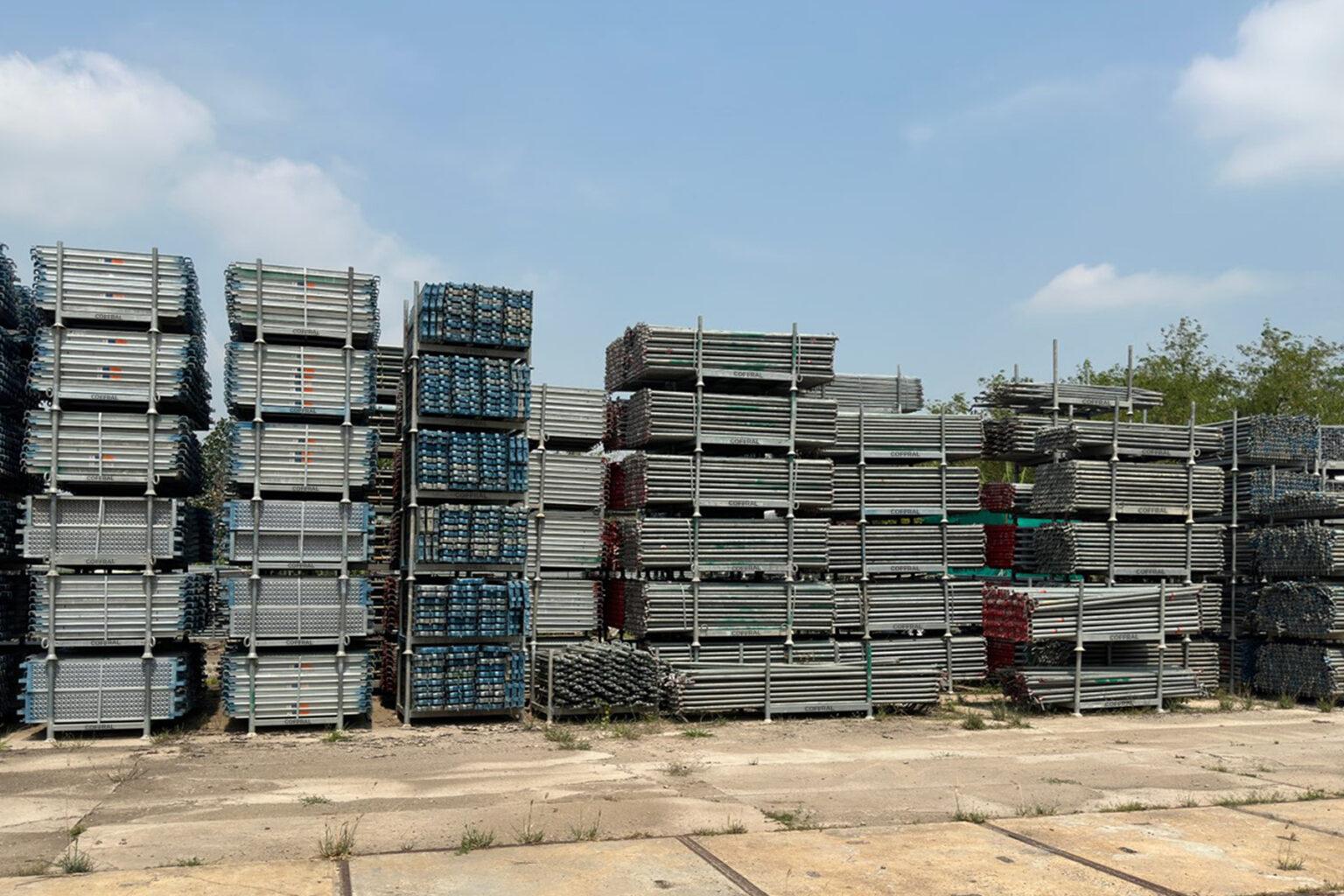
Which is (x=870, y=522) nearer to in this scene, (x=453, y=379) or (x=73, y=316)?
(x=453, y=379)

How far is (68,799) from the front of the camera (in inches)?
479

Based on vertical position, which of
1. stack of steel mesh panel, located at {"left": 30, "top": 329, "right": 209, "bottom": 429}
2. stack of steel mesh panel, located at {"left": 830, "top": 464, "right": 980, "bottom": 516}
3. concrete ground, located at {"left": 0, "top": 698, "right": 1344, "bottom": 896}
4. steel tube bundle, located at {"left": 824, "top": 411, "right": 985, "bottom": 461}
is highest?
stack of steel mesh panel, located at {"left": 30, "top": 329, "right": 209, "bottom": 429}

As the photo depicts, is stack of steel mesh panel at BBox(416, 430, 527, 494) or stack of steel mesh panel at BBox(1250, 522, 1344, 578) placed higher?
stack of steel mesh panel at BBox(416, 430, 527, 494)

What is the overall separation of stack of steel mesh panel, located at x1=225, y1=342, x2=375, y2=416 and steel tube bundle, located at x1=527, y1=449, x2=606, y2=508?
3.26 metres

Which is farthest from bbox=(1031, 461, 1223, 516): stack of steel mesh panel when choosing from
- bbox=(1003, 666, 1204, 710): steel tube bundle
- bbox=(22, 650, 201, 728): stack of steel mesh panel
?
bbox=(22, 650, 201, 728): stack of steel mesh panel

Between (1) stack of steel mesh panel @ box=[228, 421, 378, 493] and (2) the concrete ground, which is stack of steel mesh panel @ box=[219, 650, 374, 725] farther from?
(1) stack of steel mesh panel @ box=[228, 421, 378, 493]

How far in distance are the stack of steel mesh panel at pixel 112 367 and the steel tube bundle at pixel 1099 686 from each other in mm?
12243

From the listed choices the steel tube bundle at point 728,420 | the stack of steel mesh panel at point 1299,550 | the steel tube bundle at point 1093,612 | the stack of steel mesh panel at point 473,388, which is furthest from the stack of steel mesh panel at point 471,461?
the stack of steel mesh panel at point 1299,550

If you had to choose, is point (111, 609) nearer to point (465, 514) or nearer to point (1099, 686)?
point (465, 514)

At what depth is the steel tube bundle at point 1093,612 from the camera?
19.3 m

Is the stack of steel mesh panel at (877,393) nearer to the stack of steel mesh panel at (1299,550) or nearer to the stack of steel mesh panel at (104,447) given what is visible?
the stack of steel mesh panel at (1299,550)

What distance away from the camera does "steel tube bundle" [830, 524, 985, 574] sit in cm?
2092

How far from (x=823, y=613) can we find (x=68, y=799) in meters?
11.4

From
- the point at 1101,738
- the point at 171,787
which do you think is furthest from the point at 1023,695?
the point at 171,787
